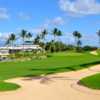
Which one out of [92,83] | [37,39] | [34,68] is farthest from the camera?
[37,39]

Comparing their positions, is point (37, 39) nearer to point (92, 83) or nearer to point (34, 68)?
point (34, 68)

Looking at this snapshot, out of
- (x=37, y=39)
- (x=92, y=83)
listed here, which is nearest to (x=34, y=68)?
(x=92, y=83)

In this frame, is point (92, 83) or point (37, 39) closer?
point (92, 83)

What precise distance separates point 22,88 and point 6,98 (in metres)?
3.16

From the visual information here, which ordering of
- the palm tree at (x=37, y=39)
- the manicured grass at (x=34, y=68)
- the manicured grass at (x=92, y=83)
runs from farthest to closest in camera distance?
the palm tree at (x=37, y=39) → the manicured grass at (x=34, y=68) → the manicured grass at (x=92, y=83)

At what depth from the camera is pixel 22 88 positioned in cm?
1723

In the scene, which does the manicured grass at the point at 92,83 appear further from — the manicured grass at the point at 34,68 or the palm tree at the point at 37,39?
the palm tree at the point at 37,39

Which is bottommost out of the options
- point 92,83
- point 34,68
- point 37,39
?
point 34,68

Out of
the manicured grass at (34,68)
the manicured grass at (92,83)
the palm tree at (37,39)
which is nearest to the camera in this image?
the manicured grass at (92,83)

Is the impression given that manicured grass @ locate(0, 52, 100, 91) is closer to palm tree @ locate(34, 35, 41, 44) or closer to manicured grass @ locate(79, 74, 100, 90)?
manicured grass @ locate(79, 74, 100, 90)

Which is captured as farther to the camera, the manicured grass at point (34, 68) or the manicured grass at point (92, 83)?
the manicured grass at point (34, 68)

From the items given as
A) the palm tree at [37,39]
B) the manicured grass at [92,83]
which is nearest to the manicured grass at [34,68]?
the manicured grass at [92,83]

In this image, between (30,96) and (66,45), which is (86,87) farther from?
(66,45)

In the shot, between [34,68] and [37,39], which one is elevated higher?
[37,39]
